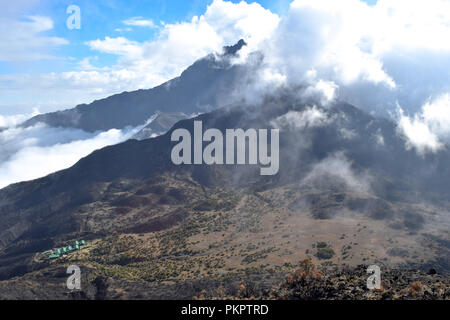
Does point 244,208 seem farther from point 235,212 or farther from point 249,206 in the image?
point 235,212

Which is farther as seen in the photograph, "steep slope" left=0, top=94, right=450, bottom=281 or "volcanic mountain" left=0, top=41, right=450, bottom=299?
"steep slope" left=0, top=94, right=450, bottom=281

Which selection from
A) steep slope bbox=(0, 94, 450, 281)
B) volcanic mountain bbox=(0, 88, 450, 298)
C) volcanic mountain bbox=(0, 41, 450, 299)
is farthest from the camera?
steep slope bbox=(0, 94, 450, 281)

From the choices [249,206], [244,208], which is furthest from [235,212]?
[249,206]

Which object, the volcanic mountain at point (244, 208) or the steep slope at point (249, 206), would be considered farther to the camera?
the steep slope at point (249, 206)

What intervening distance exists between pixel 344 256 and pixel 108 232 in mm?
75351

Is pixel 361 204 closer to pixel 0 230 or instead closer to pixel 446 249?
pixel 446 249

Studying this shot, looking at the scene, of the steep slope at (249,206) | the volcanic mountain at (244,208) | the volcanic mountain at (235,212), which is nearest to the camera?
the volcanic mountain at (235,212)

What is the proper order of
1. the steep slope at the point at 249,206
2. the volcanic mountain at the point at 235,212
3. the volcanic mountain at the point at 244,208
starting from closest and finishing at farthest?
the volcanic mountain at the point at 235,212, the volcanic mountain at the point at 244,208, the steep slope at the point at 249,206

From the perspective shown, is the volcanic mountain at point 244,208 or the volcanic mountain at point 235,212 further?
the volcanic mountain at point 244,208

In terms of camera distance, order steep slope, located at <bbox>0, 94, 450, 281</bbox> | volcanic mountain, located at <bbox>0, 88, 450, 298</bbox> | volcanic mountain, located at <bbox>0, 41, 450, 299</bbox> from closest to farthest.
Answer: volcanic mountain, located at <bbox>0, 41, 450, 299</bbox>
volcanic mountain, located at <bbox>0, 88, 450, 298</bbox>
steep slope, located at <bbox>0, 94, 450, 281</bbox>

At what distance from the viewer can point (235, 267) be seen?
7656cm
